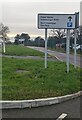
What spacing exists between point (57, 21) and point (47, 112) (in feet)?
35.0

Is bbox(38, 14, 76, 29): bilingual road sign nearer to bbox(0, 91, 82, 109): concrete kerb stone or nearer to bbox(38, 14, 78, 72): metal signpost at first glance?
bbox(38, 14, 78, 72): metal signpost

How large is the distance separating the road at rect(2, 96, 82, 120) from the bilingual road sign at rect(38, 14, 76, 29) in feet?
30.5

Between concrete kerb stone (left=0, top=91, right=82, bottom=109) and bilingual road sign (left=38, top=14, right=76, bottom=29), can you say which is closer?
concrete kerb stone (left=0, top=91, right=82, bottom=109)

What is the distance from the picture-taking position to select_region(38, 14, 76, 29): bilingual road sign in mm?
17712

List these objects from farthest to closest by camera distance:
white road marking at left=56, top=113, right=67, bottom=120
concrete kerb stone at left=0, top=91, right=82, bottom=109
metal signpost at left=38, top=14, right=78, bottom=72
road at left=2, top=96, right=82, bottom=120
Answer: metal signpost at left=38, top=14, right=78, bottom=72
concrete kerb stone at left=0, top=91, right=82, bottom=109
road at left=2, top=96, right=82, bottom=120
white road marking at left=56, top=113, right=67, bottom=120

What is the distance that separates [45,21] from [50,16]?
40cm

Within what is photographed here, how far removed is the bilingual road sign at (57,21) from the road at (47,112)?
30.5 ft


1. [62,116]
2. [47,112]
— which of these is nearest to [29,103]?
[47,112]

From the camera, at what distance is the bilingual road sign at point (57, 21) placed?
17712 millimetres

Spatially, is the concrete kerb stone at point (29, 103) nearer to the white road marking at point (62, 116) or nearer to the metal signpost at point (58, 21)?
the white road marking at point (62, 116)

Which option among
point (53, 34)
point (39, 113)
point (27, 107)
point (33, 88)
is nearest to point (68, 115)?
point (39, 113)

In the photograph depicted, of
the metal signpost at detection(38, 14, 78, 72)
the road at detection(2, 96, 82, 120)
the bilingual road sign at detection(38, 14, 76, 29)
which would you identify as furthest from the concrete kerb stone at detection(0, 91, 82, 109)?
the bilingual road sign at detection(38, 14, 76, 29)

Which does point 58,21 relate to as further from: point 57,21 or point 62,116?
point 62,116

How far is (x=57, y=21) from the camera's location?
18016 millimetres
